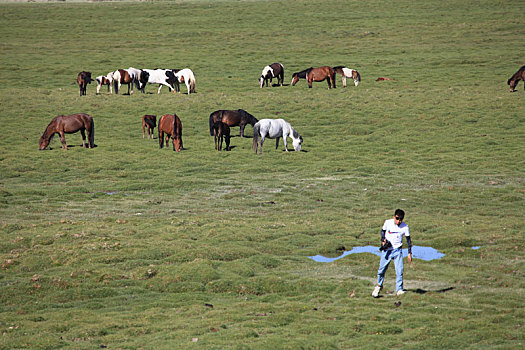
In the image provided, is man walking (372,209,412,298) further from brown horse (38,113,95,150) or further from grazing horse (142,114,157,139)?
grazing horse (142,114,157,139)

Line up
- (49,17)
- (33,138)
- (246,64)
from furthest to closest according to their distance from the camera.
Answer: (49,17) < (246,64) < (33,138)

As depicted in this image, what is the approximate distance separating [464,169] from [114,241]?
64.9 ft

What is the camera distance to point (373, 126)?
43625 mm

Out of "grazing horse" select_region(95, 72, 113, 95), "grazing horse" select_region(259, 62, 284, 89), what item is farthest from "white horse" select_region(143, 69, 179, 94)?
"grazing horse" select_region(259, 62, 284, 89)

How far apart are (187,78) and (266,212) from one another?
30853 mm

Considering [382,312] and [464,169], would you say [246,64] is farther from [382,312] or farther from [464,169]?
[382,312]

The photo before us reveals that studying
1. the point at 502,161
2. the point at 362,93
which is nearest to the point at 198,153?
the point at 502,161

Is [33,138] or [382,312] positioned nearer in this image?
[382,312]

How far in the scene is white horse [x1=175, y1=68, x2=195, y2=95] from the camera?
53.8 m

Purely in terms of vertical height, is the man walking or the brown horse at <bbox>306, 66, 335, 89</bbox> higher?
the brown horse at <bbox>306, 66, 335, 89</bbox>

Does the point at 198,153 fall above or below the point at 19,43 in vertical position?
below

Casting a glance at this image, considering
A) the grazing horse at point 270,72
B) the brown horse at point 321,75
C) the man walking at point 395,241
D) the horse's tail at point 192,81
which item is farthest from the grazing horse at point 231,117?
the man walking at point 395,241

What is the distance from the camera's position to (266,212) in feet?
83.3

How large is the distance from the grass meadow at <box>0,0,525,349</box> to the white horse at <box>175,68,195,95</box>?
5.44ft
